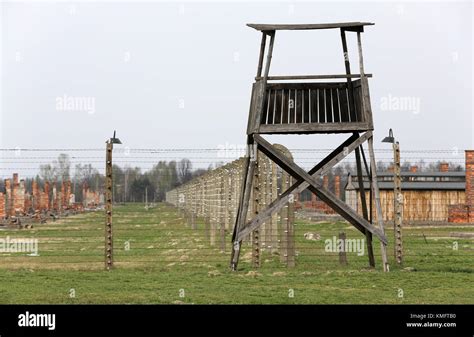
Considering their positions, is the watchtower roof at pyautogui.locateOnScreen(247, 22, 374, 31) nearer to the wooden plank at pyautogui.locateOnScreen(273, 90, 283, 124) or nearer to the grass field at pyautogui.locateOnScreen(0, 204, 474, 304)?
the wooden plank at pyautogui.locateOnScreen(273, 90, 283, 124)

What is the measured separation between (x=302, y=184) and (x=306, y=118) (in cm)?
142

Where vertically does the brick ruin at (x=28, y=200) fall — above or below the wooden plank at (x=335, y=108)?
below

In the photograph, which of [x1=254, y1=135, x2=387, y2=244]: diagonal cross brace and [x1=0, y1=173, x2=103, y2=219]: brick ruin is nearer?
[x1=254, y1=135, x2=387, y2=244]: diagonal cross brace

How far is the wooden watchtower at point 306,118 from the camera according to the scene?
16594 millimetres

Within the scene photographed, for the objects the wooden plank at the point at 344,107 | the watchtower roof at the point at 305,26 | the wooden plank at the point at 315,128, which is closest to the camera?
the watchtower roof at the point at 305,26

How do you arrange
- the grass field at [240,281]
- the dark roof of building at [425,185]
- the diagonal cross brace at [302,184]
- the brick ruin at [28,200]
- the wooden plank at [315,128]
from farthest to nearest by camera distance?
the dark roof of building at [425,185]
the brick ruin at [28,200]
the diagonal cross brace at [302,184]
the wooden plank at [315,128]
the grass field at [240,281]

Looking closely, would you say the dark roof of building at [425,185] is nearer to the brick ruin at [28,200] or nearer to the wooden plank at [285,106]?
the brick ruin at [28,200]

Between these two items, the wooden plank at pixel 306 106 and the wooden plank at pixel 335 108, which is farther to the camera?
the wooden plank at pixel 335 108

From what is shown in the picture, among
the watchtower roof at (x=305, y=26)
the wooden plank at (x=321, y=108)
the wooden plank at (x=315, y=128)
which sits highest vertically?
the watchtower roof at (x=305, y=26)

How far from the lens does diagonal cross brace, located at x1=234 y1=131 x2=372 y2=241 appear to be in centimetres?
1658

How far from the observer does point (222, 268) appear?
17.4 m

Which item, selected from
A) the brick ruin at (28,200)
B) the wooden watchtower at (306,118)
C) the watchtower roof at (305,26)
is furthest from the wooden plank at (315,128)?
the brick ruin at (28,200)

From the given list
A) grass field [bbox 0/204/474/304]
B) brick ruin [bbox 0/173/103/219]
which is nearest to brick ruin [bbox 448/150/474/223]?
brick ruin [bbox 0/173/103/219]
